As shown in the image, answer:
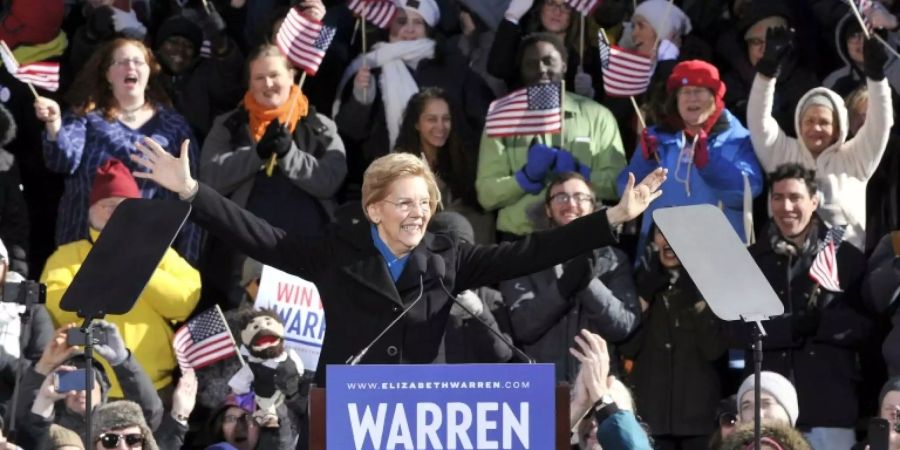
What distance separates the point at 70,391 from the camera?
810 centimetres

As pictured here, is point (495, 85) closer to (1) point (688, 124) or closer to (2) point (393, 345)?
(1) point (688, 124)

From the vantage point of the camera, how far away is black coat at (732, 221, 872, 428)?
8703 mm

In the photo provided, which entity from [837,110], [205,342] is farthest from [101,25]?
[837,110]

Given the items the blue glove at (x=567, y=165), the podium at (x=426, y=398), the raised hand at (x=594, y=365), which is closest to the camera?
the podium at (x=426, y=398)

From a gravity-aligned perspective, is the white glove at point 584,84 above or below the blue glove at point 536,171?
above

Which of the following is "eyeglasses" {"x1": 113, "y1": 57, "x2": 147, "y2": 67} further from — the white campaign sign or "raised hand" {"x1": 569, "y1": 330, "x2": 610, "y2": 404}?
"raised hand" {"x1": 569, "y1": 330, "x2": 610, "y2": 404}

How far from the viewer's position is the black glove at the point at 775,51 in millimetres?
9477

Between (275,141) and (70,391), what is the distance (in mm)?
2030

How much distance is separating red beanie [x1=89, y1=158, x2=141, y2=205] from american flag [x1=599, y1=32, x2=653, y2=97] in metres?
2.41

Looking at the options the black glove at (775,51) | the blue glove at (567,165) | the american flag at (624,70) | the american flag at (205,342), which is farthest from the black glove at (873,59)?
the american flag at (205,342)

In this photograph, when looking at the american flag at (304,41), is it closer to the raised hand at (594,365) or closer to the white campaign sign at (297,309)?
the white campaign sign at (297,309)

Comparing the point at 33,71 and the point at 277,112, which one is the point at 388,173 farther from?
the point at 33,71

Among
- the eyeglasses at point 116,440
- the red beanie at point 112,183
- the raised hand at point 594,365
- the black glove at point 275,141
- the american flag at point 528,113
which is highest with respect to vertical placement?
the american flag at point 528,113

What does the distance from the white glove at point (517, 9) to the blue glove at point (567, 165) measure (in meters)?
0.93
